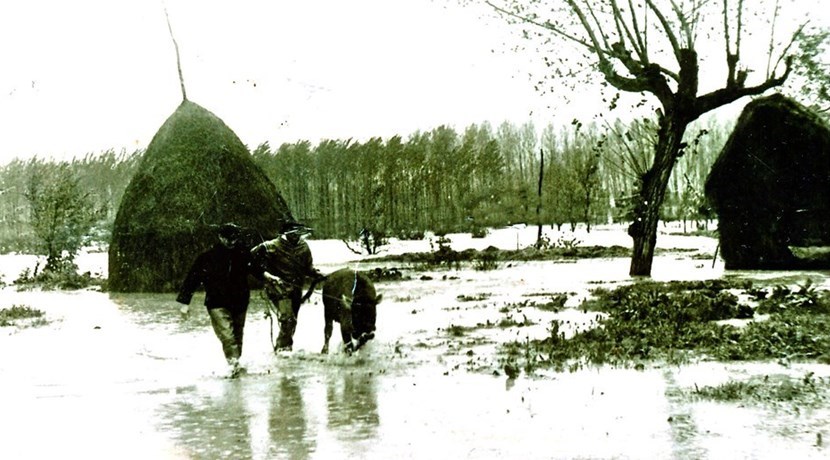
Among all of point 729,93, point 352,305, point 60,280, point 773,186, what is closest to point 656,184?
point 729,93

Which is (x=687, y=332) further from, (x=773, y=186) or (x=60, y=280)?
(x=60, y=280)

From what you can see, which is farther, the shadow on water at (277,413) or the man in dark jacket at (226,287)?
the man in dark jacket at (226,287)

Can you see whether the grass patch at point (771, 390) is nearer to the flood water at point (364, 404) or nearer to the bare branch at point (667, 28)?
the flood water at point (364, 404)

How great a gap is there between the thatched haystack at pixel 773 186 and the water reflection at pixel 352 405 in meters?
15.9

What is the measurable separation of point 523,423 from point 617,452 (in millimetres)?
1104

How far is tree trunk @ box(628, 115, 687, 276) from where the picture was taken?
68.1ft

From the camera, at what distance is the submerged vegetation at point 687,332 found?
9.56 meters

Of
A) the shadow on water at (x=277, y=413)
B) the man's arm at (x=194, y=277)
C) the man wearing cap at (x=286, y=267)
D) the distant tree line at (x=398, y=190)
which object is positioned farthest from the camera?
the distant tree line at (x=398, y=190)

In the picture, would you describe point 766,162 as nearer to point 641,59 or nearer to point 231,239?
point 641,59

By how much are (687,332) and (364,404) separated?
5352mm

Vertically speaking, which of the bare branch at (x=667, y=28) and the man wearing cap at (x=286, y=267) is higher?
the bare branch at (x=667, y=28)

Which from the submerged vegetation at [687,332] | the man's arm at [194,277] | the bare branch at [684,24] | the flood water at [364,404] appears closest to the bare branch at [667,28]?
the bare branch at [684,24]

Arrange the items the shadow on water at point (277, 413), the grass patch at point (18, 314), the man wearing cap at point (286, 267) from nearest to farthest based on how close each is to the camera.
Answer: the shadow on water at point (277, 413) → the man wearing cap at point (286, 267) → the grass patch at point (18, 314)

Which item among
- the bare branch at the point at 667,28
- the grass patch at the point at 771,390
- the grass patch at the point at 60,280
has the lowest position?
the grass patch at the point at 771,390
